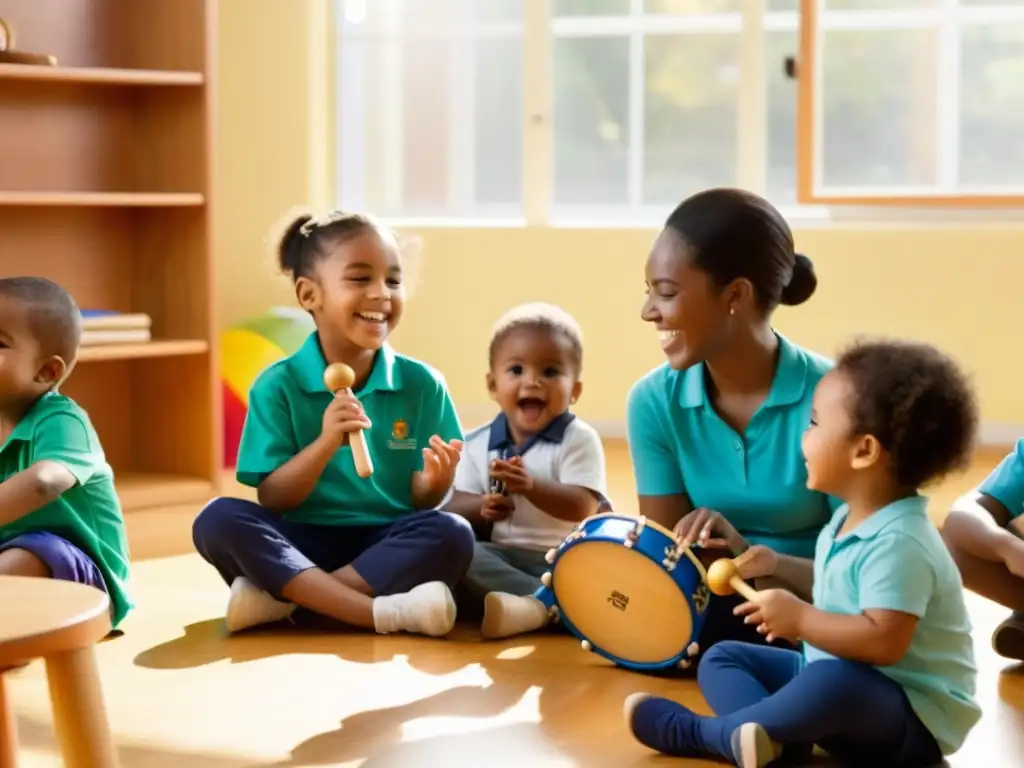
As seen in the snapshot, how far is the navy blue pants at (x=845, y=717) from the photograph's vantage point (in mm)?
1622

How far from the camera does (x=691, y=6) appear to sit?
468cm

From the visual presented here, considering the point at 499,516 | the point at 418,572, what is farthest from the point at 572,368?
the point at 418,572

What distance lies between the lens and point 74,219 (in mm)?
3574

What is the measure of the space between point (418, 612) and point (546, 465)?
0.37 m

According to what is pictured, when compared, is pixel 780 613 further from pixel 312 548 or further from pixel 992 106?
pixel 992 106

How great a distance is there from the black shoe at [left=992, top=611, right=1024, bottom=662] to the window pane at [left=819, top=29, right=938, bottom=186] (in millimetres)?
2601

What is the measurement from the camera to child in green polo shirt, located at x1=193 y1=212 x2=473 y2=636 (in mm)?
2295

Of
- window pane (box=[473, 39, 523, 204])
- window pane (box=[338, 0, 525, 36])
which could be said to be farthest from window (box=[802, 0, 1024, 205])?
window pane (box=[338, 0, 525, 36])

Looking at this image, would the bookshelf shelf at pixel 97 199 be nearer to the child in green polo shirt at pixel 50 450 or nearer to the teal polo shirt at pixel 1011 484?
the child in green polo shirt at pixel 50 450

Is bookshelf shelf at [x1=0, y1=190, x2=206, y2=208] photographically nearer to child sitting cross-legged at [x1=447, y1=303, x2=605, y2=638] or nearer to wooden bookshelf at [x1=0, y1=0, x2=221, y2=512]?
wooden bookshelf at [x1=0, y1=0, x2=221, y2=512]

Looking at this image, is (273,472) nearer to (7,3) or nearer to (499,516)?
(499,516)

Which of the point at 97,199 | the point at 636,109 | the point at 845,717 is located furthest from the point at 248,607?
the point at 636,109

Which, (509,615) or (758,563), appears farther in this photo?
(509,615)

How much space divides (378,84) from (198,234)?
5.09 ft
